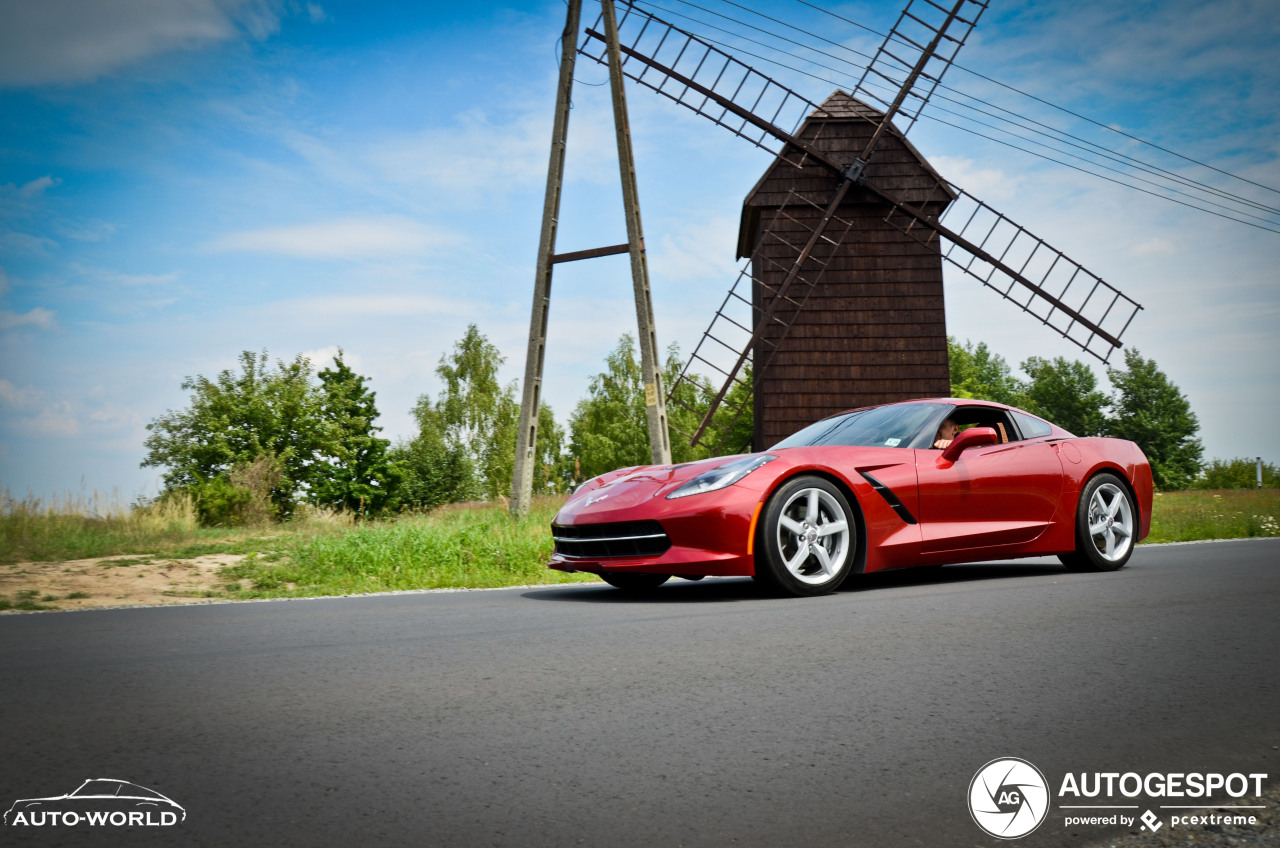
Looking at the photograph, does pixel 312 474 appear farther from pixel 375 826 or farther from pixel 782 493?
pixel 375 826

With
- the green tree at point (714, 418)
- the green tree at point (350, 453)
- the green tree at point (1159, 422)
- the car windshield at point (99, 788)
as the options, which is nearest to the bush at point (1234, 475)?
the green tree at point (1159, 422)

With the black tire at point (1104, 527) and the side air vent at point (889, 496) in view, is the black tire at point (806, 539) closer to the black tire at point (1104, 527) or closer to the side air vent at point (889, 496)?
the side air vent at point (889, 496)

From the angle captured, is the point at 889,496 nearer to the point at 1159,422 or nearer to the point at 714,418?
the point at 714,418

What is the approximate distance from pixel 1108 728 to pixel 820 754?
3.01 ft

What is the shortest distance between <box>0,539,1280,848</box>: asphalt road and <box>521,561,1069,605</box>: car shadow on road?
2.17 feet

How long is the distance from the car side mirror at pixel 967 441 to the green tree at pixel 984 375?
6240cm

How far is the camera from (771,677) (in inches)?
138

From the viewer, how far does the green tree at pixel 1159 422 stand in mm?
65125

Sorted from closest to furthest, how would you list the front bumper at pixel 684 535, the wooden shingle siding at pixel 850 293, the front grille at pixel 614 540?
the front bumper at pixel 684 535, the front grille at pixel 614 540, the wooden shingle siding at pixel 850 293

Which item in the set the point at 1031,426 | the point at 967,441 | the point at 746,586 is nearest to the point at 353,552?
the point at 746,586

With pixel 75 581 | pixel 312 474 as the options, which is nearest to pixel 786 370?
pixel 75 581

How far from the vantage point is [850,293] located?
2405 cm

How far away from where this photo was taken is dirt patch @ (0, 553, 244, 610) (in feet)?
23.2

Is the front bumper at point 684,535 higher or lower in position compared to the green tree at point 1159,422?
lower
